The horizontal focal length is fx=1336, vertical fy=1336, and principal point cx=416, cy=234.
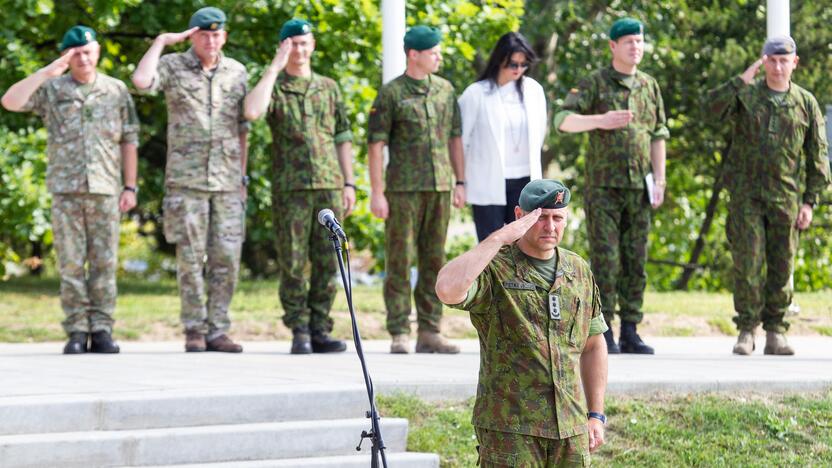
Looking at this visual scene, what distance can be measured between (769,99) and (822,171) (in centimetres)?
66

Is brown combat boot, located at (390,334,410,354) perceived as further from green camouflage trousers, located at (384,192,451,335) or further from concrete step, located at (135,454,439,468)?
concrete step, located at (135,454,439,468)

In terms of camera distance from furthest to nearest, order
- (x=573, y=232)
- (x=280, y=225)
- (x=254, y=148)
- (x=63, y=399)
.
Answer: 1. (x=573, y=232)
2. (x=254, y=148)
3. (x=280, y=225)
4. (x=63, y=399)

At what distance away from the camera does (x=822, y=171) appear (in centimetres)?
959

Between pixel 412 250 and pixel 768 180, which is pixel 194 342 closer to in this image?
pixel 412 250

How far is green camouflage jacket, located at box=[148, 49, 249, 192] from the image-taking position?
9281 mm

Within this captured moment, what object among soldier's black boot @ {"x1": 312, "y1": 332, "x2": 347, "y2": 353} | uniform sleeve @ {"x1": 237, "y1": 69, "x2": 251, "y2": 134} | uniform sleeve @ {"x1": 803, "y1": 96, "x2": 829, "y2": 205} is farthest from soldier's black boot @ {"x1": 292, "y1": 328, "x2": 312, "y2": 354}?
uniform sleeve @ {"x1": 803, "y1": 96, "x2": 829, "y2": 205}

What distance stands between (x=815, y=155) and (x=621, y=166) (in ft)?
4.64

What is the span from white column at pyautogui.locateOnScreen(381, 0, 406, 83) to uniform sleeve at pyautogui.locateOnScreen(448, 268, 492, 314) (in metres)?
5.56

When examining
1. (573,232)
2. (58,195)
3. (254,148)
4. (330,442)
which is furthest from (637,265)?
(573,232)

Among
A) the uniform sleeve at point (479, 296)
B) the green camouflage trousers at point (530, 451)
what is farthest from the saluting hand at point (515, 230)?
the green camouflage trousers at point (530, 451)

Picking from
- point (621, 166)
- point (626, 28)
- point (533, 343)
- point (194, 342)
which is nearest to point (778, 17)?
point (626, 28)

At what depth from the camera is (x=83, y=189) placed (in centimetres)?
928

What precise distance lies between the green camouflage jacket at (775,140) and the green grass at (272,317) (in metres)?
2.97

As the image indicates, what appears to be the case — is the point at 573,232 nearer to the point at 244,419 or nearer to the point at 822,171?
the point at 822,171
